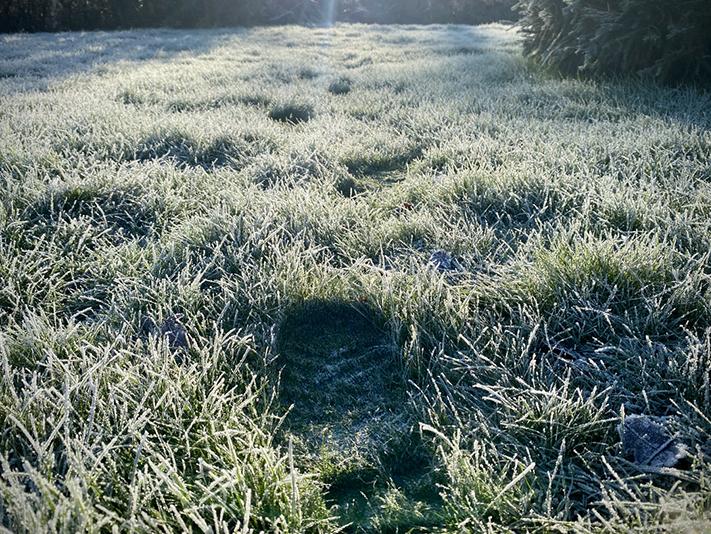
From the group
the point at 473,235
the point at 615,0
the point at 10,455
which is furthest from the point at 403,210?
the point at 615,0

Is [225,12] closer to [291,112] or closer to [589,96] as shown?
[291,112]

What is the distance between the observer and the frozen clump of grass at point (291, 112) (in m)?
5.84

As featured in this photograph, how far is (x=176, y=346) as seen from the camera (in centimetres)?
198

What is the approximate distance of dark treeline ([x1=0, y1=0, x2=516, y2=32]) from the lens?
56.7ft

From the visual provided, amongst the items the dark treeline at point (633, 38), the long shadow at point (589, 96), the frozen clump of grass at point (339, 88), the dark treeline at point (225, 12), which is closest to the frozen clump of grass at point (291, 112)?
the frozen clump of grass at point (339, 88)

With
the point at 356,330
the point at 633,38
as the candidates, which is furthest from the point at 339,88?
the point at 356,330

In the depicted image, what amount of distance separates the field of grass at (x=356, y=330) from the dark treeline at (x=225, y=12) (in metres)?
13.4

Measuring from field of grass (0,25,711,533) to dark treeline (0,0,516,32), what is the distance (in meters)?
13.4

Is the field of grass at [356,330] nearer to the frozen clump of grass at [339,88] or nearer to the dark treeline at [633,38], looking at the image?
the dark treeline at [633,38]

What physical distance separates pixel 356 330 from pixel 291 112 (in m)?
4.27

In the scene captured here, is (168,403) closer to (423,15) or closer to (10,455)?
(10,455)

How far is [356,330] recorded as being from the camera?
225 cm

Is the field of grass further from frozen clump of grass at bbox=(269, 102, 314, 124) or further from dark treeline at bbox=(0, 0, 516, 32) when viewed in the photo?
dark treeline at bbox=(0, 0, 516, 32)

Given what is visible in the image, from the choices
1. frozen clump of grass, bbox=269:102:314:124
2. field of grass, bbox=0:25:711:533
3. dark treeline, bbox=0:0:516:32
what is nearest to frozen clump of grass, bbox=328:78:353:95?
frozen clump of grass, bbox=269:102:314:124
